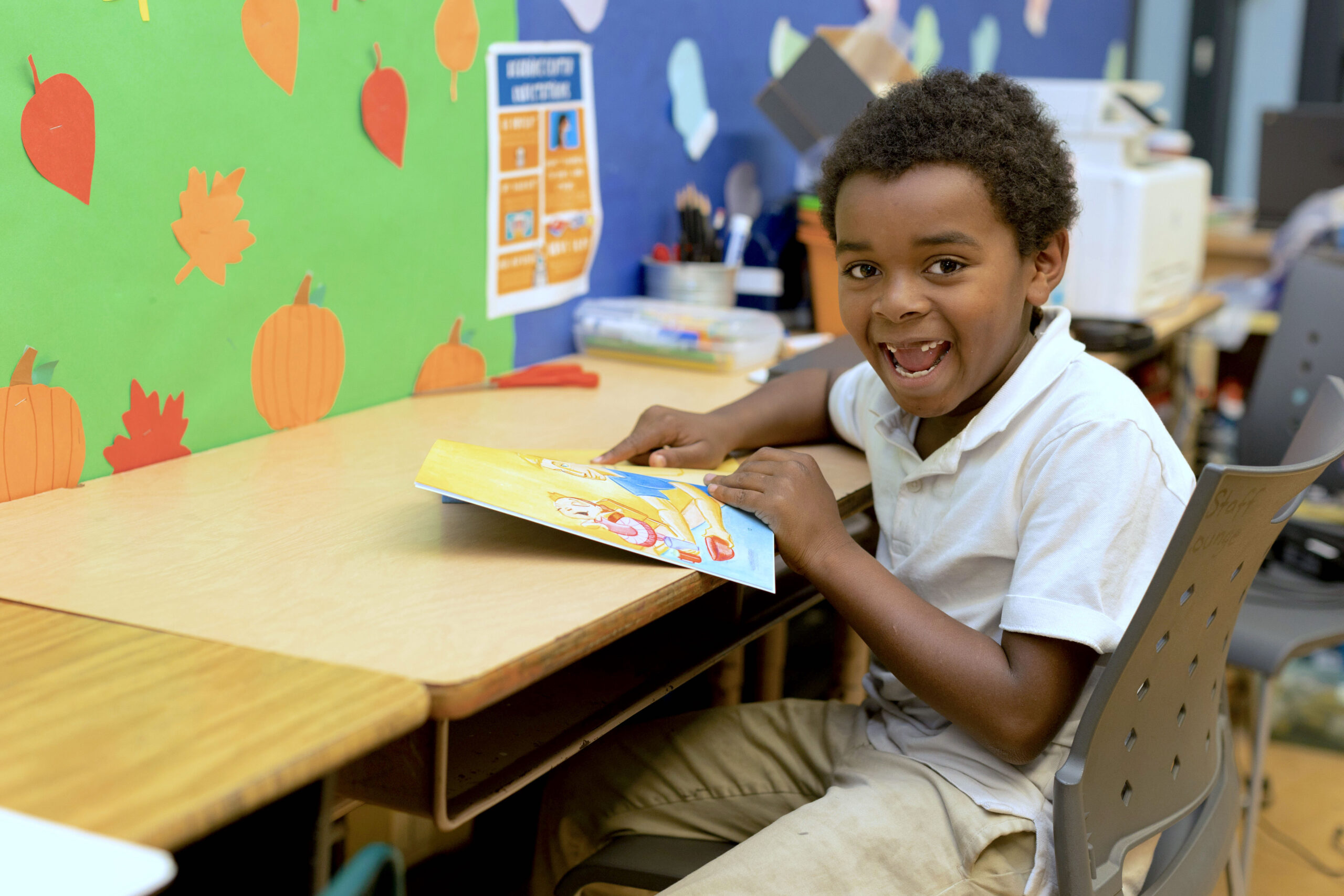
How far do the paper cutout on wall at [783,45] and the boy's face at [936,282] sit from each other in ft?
4.23

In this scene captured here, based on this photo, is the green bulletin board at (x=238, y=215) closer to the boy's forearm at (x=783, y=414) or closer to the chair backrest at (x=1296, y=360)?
the boy's forearm at (x=783, y=414)

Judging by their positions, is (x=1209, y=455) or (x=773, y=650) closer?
(x=773, y=650)

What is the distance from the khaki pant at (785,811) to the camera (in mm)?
898

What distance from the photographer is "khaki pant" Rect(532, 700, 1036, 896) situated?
898 mm

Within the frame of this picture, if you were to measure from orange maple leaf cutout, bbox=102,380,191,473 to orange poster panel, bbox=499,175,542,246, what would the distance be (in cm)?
56

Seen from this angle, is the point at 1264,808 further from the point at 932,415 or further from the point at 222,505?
the point at 222,505

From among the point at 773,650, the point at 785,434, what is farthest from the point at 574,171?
the point at 773,650

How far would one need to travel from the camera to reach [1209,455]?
2508mm

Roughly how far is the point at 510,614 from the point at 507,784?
149 mm

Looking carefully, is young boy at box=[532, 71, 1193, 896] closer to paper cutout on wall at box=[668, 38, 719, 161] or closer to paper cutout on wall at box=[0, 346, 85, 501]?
paper cutout on wall at box=[0, 346, 85, 501]

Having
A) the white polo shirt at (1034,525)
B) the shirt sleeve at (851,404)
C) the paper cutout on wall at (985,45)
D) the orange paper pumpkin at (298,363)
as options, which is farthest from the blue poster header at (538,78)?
the paper cutout on wall at (985,45)

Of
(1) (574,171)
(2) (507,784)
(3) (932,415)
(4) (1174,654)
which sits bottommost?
(2) (507,784)

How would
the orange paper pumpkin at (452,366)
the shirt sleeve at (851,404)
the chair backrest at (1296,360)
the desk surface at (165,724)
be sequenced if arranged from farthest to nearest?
the chair backrest at (1296,360) → the orange paper pumpkin at (452,366) → the shirt sleeve at (851,404) → the desk surface at (165,724)

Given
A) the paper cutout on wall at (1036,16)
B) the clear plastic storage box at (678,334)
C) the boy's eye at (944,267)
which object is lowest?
the clear plastic storage box at (678,334)
